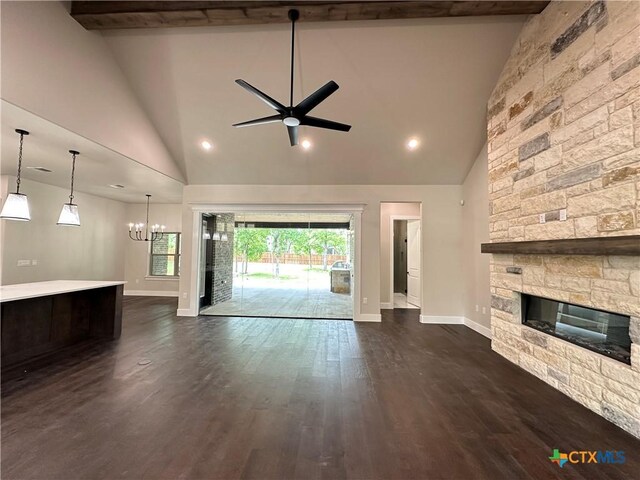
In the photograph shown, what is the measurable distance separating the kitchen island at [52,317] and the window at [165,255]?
415cm

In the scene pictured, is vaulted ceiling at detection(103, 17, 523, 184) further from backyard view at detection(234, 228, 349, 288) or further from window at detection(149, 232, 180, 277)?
window at detection(149, 232, 180, 277)

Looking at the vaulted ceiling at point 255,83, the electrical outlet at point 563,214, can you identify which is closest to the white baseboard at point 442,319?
the vaulted ceiling at point 255,83

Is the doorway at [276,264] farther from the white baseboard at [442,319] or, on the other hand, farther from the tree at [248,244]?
the white baseboard at [442,319]

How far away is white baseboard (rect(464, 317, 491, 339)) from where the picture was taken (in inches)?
192

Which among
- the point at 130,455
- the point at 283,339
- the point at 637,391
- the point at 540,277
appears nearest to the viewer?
the point at 130,455

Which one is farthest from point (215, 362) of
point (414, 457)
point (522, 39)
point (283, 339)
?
point (522, 39)

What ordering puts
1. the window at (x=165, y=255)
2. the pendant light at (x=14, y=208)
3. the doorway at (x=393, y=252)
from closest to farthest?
the pendant light at (x=14, y=208) → the doorway at (x=393, y=252) → the window at (x=165, y=255)

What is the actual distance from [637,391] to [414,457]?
1.87 metres

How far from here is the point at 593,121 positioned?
8.63ft

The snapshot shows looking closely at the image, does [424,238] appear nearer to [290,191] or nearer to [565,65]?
[290,191]

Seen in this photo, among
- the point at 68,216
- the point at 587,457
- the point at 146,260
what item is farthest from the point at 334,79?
the point at 146,260

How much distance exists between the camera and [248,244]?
6.65 metres

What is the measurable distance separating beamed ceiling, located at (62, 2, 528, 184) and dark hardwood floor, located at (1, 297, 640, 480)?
A: 3442 millimetres

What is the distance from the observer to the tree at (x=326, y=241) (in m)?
6.37
